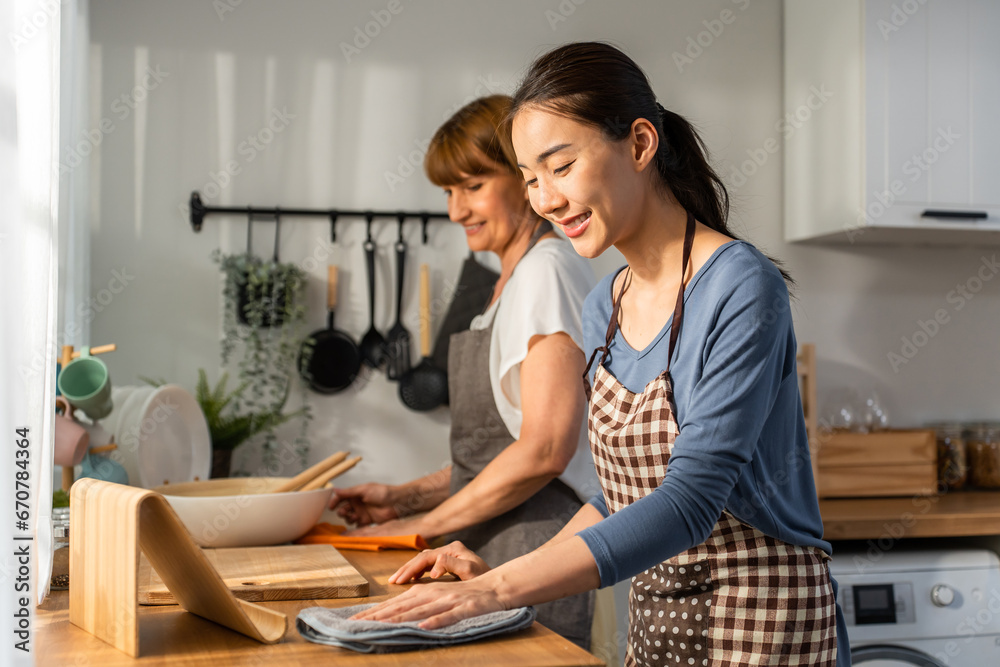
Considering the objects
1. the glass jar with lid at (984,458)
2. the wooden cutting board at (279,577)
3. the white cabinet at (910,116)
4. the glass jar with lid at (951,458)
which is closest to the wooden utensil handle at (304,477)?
the wooden cutting board at (279,577)

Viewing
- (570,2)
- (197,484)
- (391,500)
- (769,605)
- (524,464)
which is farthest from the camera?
(570,2)

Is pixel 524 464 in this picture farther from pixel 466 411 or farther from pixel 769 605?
pixel 769 605

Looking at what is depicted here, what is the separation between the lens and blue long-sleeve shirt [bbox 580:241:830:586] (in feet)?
2.50

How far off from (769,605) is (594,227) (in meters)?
0.44

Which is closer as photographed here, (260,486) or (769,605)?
(769,605)

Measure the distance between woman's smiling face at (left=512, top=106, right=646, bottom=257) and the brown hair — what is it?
444 millimetres

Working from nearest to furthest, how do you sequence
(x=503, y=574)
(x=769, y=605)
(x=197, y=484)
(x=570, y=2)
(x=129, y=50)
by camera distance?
(x=503, y=574)
(x=769, y=605)
(x=197, y=484)
(x=129, y=50)
(x=570, y=2)

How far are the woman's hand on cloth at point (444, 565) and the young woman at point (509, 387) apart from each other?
28cm

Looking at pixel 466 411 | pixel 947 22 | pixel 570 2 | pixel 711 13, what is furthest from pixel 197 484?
pixel 947 22

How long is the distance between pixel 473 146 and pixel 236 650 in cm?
93

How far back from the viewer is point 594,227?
0.95 m

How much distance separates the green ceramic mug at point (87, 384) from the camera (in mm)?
1291

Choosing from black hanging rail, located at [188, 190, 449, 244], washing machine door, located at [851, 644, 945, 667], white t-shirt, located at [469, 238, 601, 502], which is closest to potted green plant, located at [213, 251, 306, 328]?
black hanging rail, located at [188, 190, 449, 244]

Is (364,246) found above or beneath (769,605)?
above
